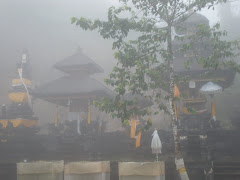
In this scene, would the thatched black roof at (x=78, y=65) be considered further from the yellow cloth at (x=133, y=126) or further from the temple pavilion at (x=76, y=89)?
the yellow cloth at (x=133, y=126)

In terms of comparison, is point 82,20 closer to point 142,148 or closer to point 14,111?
point 142,148

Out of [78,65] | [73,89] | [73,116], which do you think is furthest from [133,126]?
[78,65]

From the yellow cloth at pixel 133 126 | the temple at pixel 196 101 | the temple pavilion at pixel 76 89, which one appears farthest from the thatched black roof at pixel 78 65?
the temple at pixel 196 101

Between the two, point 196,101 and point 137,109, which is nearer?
point 137,109

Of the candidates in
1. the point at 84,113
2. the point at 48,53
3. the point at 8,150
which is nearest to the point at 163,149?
the point at 84,113

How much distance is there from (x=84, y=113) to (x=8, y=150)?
5235 millimetres

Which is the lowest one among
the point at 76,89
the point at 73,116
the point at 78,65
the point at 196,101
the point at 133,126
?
the point at 133,126

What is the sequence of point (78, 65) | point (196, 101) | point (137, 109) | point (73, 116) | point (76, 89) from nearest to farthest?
1. point (137, 109)
2. point (196, 101)
3. point (76, 89)
4. point (78, 65)
5. point (73, 116)

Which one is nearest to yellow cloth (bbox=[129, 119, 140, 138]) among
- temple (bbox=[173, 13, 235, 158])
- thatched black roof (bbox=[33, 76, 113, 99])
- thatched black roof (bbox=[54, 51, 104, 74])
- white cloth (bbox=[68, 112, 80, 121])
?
temple (bbox=[173, 13, 235, 158])

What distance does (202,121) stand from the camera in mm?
13367

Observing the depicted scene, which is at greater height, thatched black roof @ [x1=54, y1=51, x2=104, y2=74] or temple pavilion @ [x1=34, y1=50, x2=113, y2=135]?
thatched black roof @ [x1=54, y1=51, x2=104, y2=74]

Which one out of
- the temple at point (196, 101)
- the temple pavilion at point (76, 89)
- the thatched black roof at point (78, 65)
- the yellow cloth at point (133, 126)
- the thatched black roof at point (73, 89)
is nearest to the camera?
the temple at point (196, 101)

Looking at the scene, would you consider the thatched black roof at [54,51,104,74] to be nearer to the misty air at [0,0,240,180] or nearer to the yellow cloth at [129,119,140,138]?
the misty air at [0,0,240,180]

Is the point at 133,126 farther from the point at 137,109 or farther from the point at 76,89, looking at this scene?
the point at 137,109
